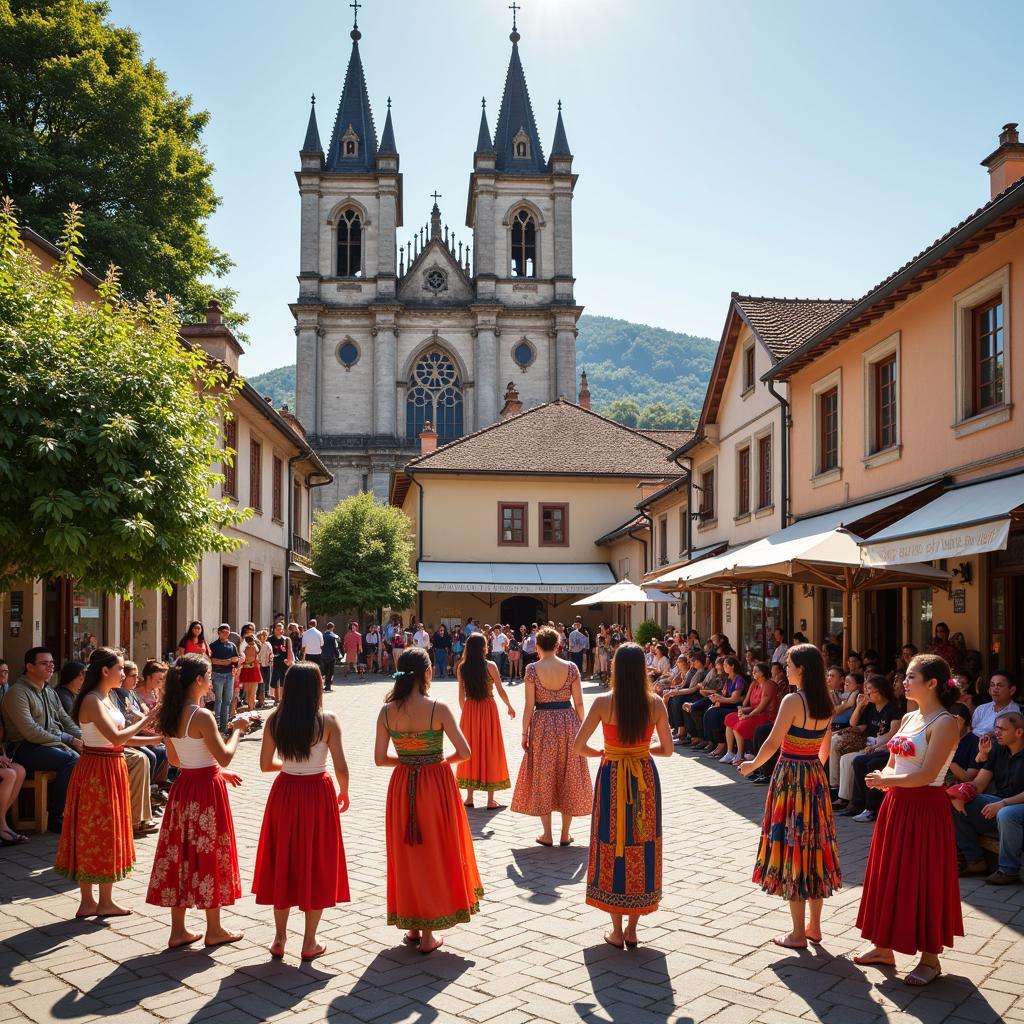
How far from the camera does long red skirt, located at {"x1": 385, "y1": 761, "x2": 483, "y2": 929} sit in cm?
593

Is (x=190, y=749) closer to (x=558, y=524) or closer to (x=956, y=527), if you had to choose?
(x=956, y=527)

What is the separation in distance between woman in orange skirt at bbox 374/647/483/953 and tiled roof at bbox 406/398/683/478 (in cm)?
3269

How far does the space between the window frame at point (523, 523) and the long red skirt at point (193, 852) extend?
109ft

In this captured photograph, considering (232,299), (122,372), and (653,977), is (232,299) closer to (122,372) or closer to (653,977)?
(122,372)

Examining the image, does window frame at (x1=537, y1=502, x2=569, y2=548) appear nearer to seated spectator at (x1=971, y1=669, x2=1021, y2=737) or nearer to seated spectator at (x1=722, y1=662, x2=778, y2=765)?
seated spectator at (x1=722, y1=662, x2=778, y2=765)

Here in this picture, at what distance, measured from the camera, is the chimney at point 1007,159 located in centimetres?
1525

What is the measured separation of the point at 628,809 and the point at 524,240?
6009 cm

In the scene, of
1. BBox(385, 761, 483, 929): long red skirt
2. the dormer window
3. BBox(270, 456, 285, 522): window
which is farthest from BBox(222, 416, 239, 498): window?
the dormer window

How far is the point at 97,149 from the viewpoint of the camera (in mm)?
28891

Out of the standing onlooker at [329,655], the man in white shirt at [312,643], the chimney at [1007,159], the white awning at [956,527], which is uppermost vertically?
the chimney at [1007,159]

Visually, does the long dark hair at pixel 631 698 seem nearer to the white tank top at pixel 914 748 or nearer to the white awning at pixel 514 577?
the white tank top at pixel 914 748

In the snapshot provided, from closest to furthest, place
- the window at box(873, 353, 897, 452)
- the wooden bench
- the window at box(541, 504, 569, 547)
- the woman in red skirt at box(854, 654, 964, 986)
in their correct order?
the woman in red skirt at box(854, 654, 964, 986)
the wooden bench
the window at box(873, 353, 897, 452)
the window at box(541, 504, 569, 547)

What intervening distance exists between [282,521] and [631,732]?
2357 cm

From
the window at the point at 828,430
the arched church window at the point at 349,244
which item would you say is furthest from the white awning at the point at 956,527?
the arched church window at the point at 349,244
